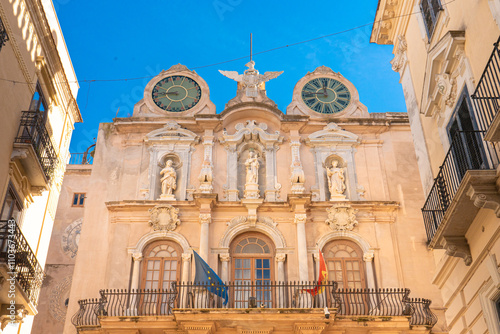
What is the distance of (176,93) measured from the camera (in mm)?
20922

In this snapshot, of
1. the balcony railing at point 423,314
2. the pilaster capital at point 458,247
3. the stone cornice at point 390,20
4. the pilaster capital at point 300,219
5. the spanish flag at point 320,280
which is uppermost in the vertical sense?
the stone cornice at point 390,20

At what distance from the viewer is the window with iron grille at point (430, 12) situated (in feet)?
40.0

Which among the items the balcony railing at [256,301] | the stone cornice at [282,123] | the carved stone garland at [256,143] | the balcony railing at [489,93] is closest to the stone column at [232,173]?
the carved stone garland at [256,143]

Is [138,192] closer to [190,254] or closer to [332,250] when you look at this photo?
[190,254]

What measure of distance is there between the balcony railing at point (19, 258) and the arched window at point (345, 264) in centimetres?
835

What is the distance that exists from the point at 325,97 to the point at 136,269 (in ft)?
29.7

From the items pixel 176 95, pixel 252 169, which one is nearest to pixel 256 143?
pixel 252 169

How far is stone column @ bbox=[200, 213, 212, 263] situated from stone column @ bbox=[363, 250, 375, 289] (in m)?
4.83

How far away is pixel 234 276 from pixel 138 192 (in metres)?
4.26

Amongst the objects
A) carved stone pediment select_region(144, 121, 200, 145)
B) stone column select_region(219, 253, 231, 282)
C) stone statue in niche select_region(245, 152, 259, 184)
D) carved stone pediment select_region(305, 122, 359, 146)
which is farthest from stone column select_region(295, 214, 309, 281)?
carved stone pediment select_region(144, 121, 200, 145)

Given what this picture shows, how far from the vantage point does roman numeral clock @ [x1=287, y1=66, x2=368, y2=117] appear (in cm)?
2062

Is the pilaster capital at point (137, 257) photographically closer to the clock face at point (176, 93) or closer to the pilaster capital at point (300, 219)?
the pilaster capital at point (300, 219)

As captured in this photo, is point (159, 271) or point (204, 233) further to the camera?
point (204, 233)

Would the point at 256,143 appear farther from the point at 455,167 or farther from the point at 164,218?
the point at 455,167
